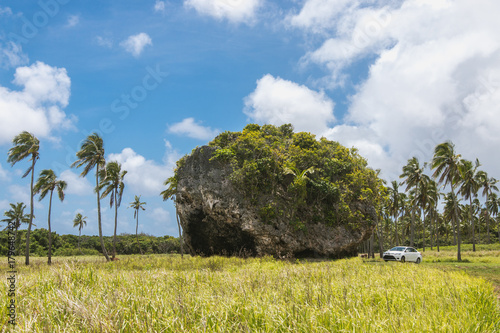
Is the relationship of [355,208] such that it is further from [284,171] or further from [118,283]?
[118,283]

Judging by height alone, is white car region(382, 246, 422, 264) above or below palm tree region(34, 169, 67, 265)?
below

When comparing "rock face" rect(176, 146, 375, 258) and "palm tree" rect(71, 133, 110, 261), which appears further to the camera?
"palm tree" rect(71, 133, 110, 261)

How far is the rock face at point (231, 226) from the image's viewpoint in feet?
83.5

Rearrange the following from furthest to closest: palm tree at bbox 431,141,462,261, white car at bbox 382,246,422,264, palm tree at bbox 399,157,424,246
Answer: palm tree at bbox 399,157,424,246
palm tree at bbox 431,141,462,261
white car at bbox 382,246,422,264

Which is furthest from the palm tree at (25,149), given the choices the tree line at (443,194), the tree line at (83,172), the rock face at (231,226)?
the tree line at (443,194)

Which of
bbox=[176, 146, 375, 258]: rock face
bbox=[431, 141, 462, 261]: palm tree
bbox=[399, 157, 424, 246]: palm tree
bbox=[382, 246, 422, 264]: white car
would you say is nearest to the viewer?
bbox=[176, 146, 375, 258]: rock face

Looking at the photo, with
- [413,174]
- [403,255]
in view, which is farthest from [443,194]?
[403,255]

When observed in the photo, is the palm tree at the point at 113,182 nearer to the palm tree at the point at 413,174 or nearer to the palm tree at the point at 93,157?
the palm tree at the point at 93,157

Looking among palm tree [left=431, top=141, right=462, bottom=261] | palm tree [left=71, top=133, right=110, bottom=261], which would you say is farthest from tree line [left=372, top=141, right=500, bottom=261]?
palm tree [left=71, top=133, right=110, bottom=261]

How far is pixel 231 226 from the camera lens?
1047 inches

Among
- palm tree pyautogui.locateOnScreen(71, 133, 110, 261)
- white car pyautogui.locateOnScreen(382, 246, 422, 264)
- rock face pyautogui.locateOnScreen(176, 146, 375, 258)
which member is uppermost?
palm tree pyautogui.locateOnScreen(71, 133, 110, 261)

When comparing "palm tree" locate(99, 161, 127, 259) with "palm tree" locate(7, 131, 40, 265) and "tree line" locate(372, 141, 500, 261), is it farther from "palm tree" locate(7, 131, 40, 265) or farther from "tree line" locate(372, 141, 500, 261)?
"tree line" locate(372, 141, 500, 261)

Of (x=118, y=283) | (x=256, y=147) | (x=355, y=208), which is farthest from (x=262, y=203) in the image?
(x=118, y=283)

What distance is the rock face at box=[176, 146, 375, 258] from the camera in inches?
1002
